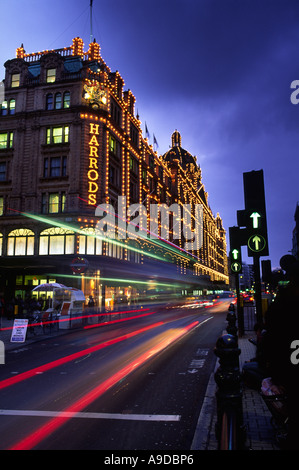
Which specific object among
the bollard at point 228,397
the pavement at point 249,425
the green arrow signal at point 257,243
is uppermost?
the green arrow signal at point 257,243

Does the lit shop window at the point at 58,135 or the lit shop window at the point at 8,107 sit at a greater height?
the lit shop window at the point at 8,107

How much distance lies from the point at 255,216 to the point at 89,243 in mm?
27104

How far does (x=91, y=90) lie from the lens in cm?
3547

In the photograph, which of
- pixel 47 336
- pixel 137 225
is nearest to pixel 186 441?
pixel 47 336

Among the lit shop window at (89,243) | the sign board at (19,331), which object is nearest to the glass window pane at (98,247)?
the lit shop window at (89,243)

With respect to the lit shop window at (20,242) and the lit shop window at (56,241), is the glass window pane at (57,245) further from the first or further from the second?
the lit shop window at (20,242)

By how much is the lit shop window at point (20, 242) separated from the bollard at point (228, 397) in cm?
3226

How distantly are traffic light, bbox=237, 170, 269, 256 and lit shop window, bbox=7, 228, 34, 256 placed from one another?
96.7 feet

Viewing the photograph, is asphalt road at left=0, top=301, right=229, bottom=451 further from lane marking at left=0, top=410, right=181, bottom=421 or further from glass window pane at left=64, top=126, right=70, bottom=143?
glass window pane at left=64, top=126, right=70, bottom=143

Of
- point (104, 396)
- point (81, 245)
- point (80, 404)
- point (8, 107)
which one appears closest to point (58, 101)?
point (8, 107)

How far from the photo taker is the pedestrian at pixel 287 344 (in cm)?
271

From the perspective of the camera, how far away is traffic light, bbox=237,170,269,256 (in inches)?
282
